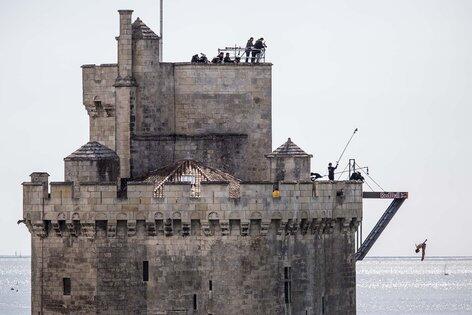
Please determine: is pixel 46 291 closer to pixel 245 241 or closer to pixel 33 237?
pixel 33 237

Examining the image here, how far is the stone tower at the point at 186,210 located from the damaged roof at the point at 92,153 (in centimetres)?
3

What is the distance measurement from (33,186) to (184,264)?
17.3 ft

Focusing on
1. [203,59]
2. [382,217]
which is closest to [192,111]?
[203,59]

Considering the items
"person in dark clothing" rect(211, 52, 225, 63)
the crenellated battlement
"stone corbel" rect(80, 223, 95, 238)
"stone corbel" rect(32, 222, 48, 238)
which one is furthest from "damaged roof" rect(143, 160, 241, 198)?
"person in dark clothing" rect(211, 52, 225, 63)

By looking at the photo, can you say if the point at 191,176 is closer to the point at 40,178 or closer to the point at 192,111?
the point at 192,111

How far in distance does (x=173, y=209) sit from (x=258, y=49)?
26.7 ft

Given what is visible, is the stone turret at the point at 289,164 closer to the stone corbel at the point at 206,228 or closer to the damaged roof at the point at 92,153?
the stone corbel at the point at 206,228

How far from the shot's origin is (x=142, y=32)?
7088cm

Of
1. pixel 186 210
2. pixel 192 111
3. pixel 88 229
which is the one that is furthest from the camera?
pixel 192 111

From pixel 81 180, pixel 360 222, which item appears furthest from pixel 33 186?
pixel 360 222

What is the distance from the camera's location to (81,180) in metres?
68.2

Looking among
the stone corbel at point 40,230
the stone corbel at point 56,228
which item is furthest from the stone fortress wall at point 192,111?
the stone corbel at point 40,230

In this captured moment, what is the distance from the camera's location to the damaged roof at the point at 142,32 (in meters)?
70.8

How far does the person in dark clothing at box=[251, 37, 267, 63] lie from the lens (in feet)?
240
